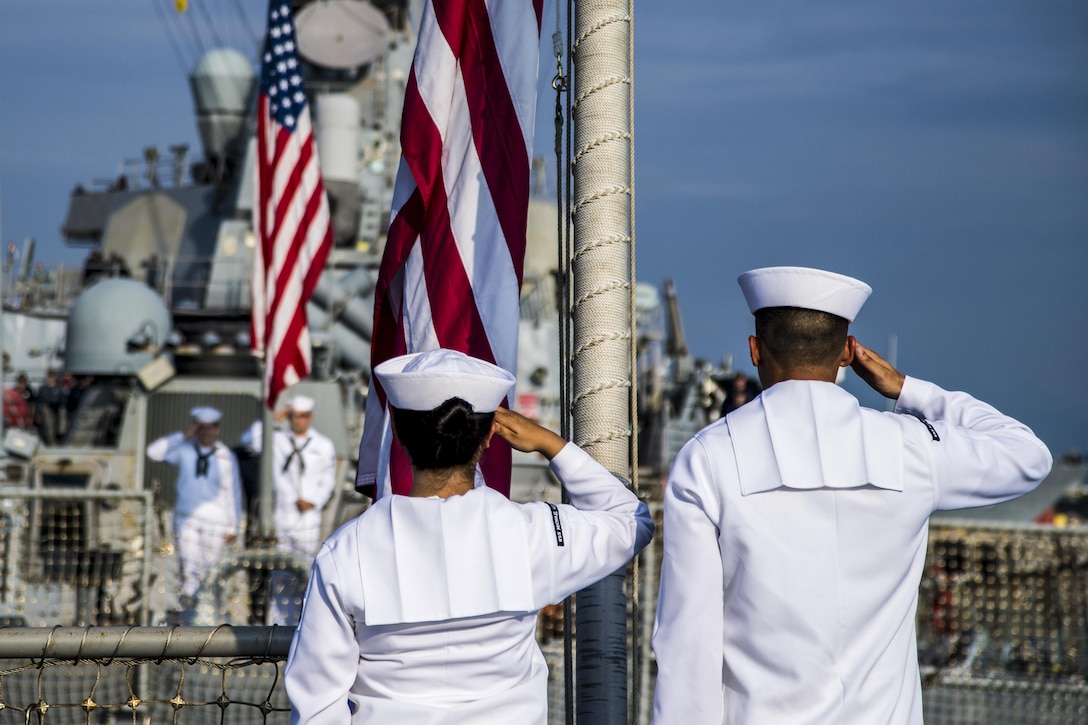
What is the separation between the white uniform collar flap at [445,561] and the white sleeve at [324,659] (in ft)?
0.18

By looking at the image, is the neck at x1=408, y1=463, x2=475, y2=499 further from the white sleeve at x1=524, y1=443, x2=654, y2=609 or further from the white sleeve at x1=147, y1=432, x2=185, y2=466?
the white sleeve at x1=147, y1=432, x2=185, y2=466

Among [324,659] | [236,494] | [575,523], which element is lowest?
[324,659]

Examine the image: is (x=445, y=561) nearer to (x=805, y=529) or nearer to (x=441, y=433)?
(x=441, y=433)

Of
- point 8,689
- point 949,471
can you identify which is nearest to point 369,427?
point 949,471

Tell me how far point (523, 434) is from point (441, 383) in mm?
259

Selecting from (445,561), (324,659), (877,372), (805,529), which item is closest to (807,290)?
(877,372)

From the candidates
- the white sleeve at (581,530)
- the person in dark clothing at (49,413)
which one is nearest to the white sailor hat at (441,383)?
the white sleeve at (581,530)

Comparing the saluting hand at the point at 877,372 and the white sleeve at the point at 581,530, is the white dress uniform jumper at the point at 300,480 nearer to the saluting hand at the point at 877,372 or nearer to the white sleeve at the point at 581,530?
the white sleeve at the point at 581,530

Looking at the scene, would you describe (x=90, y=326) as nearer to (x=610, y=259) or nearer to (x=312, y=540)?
(x=312, y=540)

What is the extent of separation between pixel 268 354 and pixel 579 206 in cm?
578

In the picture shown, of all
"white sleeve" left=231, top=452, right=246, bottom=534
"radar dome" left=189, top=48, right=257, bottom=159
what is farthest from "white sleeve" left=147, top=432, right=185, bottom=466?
"radar dome" left=189, top=48, right=257, bottom=159

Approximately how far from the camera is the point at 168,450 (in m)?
9.16

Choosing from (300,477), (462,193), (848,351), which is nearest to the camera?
(848,351)

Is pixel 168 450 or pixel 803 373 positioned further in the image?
pixel 168 450
